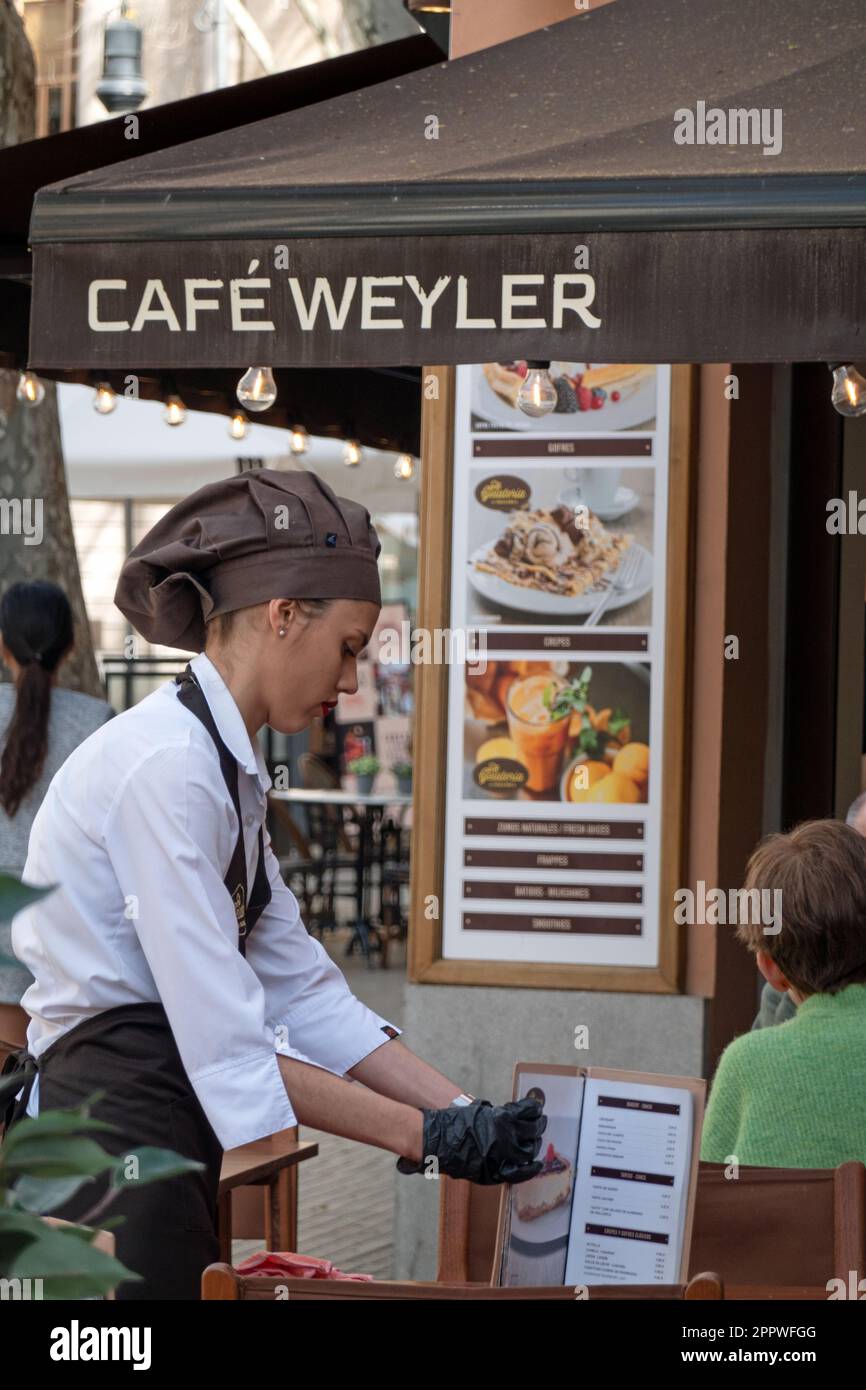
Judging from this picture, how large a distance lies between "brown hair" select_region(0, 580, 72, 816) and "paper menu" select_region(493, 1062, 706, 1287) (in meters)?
3.00

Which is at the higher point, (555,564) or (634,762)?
(555,564)

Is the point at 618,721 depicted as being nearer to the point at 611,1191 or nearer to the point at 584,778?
the point at 584,778

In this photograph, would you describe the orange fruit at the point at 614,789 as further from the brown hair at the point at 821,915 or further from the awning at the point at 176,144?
the brown hair at the point at 821,915

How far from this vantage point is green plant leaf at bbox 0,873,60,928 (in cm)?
106

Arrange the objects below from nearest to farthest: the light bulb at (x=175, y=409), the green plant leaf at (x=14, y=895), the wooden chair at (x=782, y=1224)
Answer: the green plant leaf at (x=14, y=895), the wooden chair at (x=782, y=1224), the light bulb at (x=175, y=409)

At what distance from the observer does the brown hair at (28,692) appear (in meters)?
4.77

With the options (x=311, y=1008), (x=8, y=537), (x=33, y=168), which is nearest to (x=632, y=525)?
(x=33, y=168)

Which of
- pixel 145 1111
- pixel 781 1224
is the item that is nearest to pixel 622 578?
pixel 781 1224

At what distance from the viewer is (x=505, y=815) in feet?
16.8

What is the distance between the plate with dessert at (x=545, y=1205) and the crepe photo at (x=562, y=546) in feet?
10.2

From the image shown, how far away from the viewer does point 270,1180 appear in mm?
4090

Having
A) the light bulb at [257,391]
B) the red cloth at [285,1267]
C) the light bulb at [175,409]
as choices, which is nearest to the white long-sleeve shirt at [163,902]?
the red cloth at [285,1267]

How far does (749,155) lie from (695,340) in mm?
315

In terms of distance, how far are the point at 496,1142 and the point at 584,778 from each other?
309 centimetres
